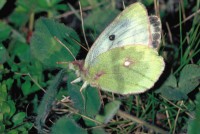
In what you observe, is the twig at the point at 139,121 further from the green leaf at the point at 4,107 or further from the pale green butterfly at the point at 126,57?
the green leaf at the point at 4,107

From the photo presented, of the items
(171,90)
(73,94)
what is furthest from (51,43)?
(171,90)

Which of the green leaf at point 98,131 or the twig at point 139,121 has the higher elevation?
the green leaf at point 98,131

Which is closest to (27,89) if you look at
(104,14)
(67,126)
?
(67,126)

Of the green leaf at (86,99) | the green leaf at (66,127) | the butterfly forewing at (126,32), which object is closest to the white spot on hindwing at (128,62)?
the butterfly forewing at (126,32)

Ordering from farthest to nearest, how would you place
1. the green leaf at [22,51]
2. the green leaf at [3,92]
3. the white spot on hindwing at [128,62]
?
the green leaf at [22,51], the white spot on hindwing at [128,62], the green leaf at [3,92]

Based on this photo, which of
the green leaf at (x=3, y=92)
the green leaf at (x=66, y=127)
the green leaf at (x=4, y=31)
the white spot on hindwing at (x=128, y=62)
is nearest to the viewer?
the green leaf at (x=66, y=127)

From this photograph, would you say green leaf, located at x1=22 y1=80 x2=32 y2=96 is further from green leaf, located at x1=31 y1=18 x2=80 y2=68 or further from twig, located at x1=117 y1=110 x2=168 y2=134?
twig, located at x1=117 y1=110 x2=168 y2=134

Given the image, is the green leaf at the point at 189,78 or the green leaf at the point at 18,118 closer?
the green leaf at the point at 18,118
